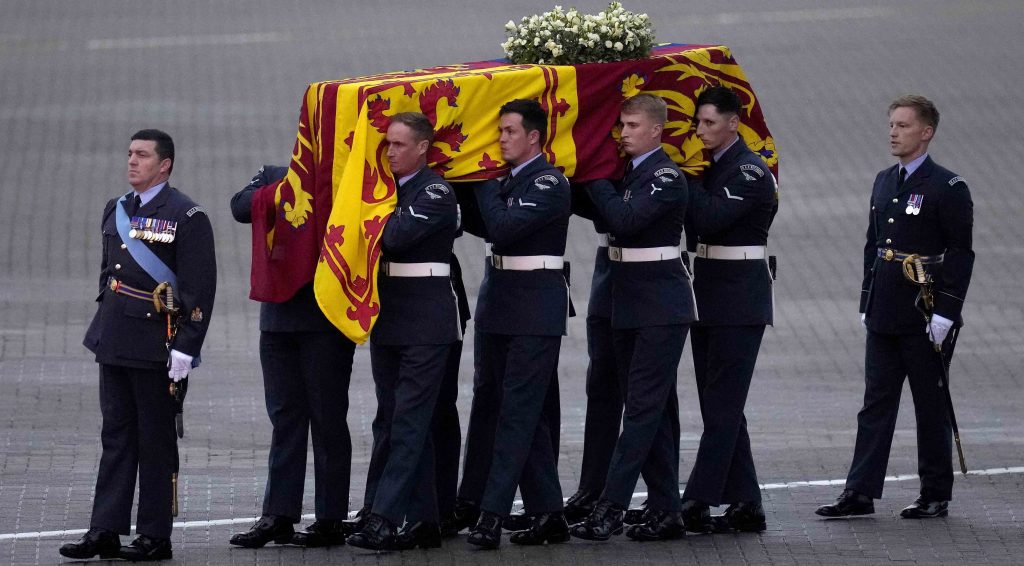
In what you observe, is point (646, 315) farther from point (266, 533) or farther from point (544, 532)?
point (266, 533)

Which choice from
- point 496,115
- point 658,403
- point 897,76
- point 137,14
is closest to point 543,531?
point 658,403

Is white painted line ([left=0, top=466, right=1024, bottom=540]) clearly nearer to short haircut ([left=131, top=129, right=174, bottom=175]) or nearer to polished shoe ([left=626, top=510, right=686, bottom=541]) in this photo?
polished shoe ([left=626, top=510, right=686, bottom=541])

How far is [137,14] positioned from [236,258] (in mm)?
10453

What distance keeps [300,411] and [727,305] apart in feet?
6.05

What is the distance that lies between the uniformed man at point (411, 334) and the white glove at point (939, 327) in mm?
2054

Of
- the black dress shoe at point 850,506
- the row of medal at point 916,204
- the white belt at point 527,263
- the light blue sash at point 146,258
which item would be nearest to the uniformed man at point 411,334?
the white belt at point 527,263

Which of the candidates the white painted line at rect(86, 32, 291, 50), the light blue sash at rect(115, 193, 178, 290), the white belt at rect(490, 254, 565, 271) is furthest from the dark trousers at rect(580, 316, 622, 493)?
the white painted line at rect(86, 32, 291, 50)

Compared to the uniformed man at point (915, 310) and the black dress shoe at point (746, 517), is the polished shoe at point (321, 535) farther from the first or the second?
the uniformed man at point (915, 310)

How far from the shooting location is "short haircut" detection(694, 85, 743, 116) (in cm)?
779

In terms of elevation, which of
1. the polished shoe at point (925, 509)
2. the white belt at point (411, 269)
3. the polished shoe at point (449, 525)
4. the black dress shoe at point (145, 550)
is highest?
the white belt at point (411, 269)

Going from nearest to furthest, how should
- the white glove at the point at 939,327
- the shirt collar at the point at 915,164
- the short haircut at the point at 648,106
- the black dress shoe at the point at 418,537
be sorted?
the black dress shoe at the point at 418,537, the short haircut at the point at 648,106, the white glove at the point at 939,327, the shirt collar at the point at 915,164

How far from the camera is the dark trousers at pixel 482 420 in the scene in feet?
25.4

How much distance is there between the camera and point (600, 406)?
807cm

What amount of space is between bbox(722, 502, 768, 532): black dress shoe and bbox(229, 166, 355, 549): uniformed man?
164 cm
